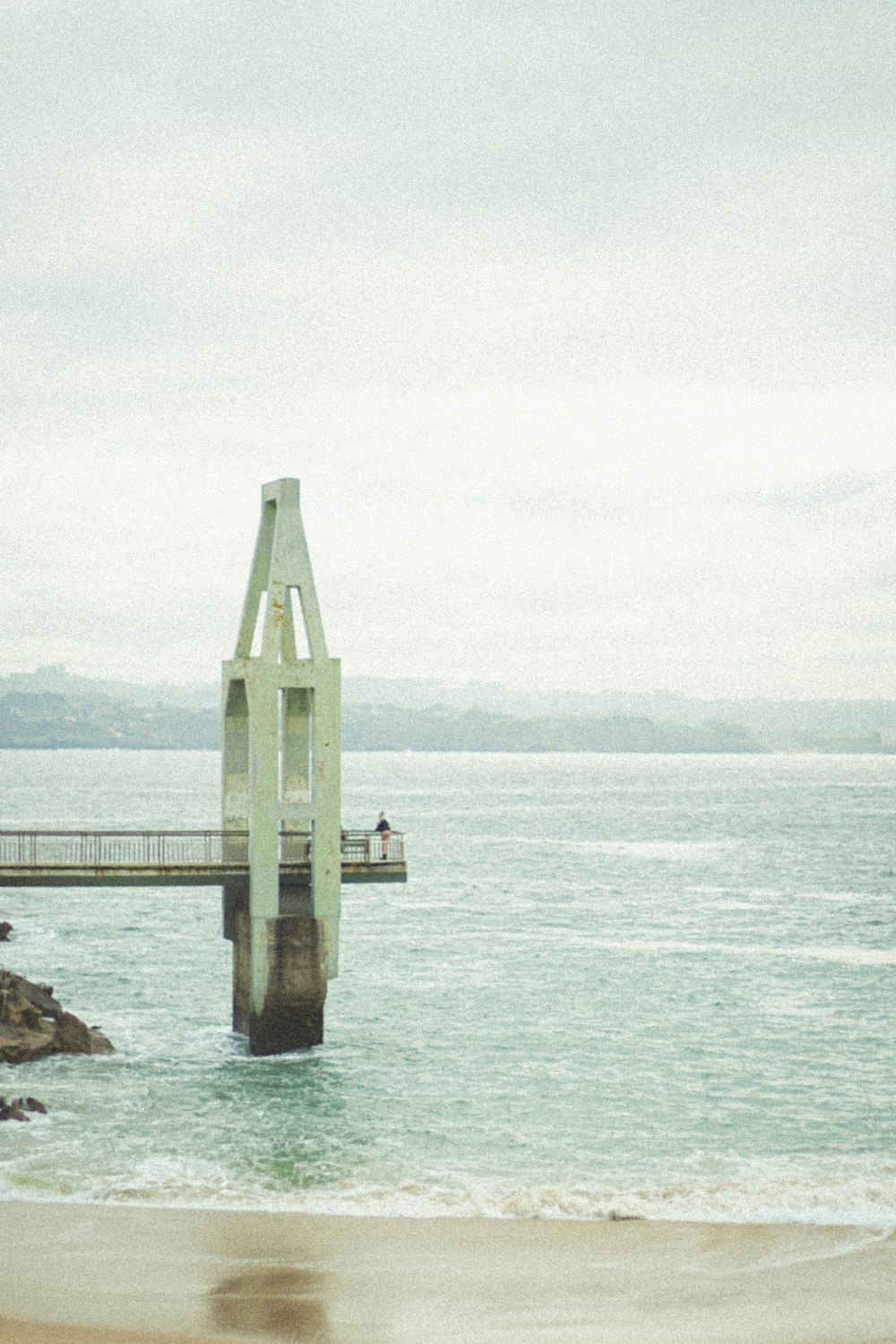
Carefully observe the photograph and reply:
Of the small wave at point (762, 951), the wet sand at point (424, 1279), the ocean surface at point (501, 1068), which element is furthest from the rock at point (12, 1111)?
the small wave at point (762, 951)

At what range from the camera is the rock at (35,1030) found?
2753cm

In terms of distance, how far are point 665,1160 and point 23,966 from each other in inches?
1064

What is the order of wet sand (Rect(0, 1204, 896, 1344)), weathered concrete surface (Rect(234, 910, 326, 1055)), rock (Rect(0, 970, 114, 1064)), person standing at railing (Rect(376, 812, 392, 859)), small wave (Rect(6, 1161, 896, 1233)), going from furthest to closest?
1. person standing at railing (Rect(376, 812, 392, 859))
2. rock (Rect(0, 970, 114, 1064))
3. weathered concrete surface (Rect(234, 910, 326, 1055))
4. small wave (Rect(6, 1161, 896, 1233))
5. wet sand (Rect(0, 1204, 896, 1344))

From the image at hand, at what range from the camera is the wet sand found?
15.2m

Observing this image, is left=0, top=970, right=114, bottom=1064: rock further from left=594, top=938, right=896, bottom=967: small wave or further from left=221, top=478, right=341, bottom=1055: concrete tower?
left=594, top=938, right=896, bottom=967: small wave

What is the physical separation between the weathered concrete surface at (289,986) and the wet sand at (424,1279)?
8.22 meters

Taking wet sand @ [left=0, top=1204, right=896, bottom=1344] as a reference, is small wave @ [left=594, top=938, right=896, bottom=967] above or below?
below

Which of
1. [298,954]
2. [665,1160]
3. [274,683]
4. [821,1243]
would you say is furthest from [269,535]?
[821,1243]

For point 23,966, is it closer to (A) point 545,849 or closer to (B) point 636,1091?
(B) point 636,1091

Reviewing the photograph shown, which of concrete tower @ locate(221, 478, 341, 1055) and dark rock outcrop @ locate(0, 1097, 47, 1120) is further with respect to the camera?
concrete tower @ locate(221, 478, 341, 1055)

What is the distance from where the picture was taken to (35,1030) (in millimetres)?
28422

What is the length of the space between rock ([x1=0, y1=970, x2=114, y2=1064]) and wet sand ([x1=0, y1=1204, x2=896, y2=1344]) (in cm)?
862

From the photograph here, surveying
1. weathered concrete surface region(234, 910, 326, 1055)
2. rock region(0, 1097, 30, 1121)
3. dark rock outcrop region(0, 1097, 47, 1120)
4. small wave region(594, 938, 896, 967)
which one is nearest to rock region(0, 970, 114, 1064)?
dark rock outcrop region(0, 1097, 47, 1120)

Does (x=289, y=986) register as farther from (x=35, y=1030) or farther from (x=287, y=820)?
(x=35, y=1030)
